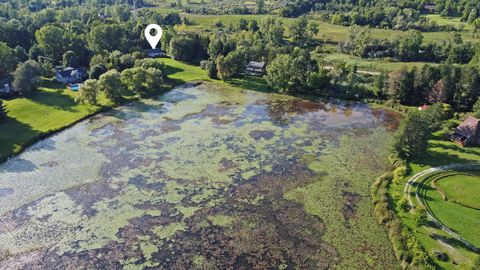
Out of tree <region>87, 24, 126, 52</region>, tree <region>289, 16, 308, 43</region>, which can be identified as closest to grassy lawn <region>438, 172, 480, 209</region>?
tree <region>289, 16, 308, 43</region>

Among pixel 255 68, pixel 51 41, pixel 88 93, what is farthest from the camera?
pixel 51 41

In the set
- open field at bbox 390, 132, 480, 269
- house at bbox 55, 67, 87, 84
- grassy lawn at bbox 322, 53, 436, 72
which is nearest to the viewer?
open field at bbox 390, 132, 480, 269

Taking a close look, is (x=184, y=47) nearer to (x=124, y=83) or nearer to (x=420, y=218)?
(x=124, y=83)

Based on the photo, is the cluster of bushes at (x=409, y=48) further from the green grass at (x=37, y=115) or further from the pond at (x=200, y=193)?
the green grass at (x=37, y=115)

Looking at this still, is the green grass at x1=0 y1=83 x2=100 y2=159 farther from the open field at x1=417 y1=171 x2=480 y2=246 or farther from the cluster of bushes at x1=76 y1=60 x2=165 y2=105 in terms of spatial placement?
the open field at x1=417 y1=171 x2=480 y2=246

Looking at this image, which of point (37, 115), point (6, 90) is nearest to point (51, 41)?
point (6, 90)

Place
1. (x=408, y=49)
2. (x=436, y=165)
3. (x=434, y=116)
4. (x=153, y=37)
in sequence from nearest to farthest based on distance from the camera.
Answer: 1. (x=436, y=165)
2. (x=434, y=116)
3. (x=408, y=49)
4. (x=153, y=37)

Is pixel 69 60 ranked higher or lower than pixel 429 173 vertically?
higher
